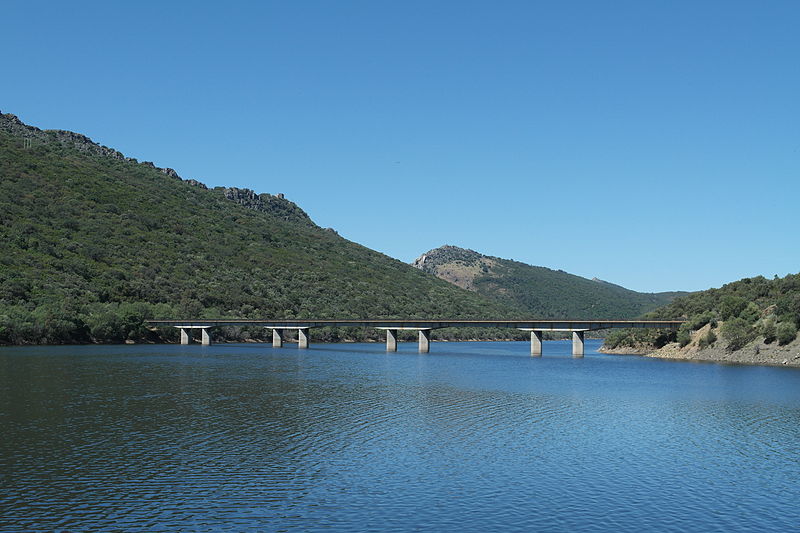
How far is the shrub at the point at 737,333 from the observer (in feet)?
419

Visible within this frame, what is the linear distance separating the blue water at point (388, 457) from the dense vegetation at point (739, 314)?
57.7 metres

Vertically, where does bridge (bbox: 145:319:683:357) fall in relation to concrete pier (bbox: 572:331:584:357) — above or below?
above

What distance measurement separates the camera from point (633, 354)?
538ft

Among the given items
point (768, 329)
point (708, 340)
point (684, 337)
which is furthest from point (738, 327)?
point (684, 337)

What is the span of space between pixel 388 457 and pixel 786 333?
105m

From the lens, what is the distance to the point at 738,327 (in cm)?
13162

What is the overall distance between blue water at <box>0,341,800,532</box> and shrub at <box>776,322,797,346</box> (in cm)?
5374

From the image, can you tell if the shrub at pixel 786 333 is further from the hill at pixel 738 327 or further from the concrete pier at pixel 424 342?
the concrete pier at pixel 424 342

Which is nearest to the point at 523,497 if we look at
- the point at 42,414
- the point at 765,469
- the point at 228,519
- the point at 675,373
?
the point at 228,519

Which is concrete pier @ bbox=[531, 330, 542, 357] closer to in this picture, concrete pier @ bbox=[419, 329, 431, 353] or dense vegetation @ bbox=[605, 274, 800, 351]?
concrete pier @ bbox=[419, 329, 431, 353]

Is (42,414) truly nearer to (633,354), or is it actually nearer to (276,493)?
(276,493)

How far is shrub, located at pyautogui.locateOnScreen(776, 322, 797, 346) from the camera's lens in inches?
4684

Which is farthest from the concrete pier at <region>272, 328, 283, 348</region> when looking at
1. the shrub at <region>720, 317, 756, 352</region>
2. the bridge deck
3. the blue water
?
the shrub at <region>720, 317, 756, 352</region>

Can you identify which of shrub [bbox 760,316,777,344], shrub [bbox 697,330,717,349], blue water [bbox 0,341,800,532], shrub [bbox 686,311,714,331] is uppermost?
shrub [bbox 686,311,714,331]
